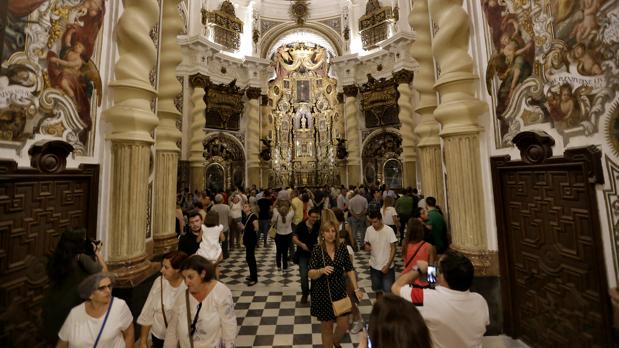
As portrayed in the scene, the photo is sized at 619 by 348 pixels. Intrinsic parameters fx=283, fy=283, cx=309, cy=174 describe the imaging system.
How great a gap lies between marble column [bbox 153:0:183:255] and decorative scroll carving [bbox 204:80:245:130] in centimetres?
884

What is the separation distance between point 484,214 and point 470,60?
6.11 ft

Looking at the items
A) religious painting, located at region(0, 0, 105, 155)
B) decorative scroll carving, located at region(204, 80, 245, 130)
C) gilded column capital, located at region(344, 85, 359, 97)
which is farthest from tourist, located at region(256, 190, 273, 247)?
gilded column capital, located at region(344, 85, 359, 97)

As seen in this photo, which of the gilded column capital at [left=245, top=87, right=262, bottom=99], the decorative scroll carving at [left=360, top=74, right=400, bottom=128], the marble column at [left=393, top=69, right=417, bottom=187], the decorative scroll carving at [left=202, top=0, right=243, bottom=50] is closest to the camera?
the marble column at [left=393, top=69, right=417, bottom=187]

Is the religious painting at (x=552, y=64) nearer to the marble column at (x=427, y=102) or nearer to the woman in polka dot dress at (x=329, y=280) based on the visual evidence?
the marble column at (x=427, y=102)

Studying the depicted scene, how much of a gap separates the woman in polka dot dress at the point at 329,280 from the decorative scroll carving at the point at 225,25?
14.0 m

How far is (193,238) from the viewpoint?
3352 mm

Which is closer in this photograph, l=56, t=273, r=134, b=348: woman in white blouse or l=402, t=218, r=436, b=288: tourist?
l=56, t=273, r=134, b=348: woman in white blouse

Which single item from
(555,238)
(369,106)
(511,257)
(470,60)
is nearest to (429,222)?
(511,257)

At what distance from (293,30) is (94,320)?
17500mm

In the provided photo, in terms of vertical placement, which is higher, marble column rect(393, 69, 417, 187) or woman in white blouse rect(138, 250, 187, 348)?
marble column rect(393, 69, 417, 187)

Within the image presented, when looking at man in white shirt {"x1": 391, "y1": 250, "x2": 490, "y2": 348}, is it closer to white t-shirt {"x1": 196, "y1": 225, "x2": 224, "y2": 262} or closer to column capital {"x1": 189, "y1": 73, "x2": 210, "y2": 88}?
white t-shirt {"x1": 196, "y1": 225, "x2": 224, "y2": 262}

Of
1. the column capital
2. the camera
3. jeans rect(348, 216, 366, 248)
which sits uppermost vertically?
the column capital

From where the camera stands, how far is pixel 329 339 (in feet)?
8.66

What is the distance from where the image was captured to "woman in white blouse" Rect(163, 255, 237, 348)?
1860 mm
